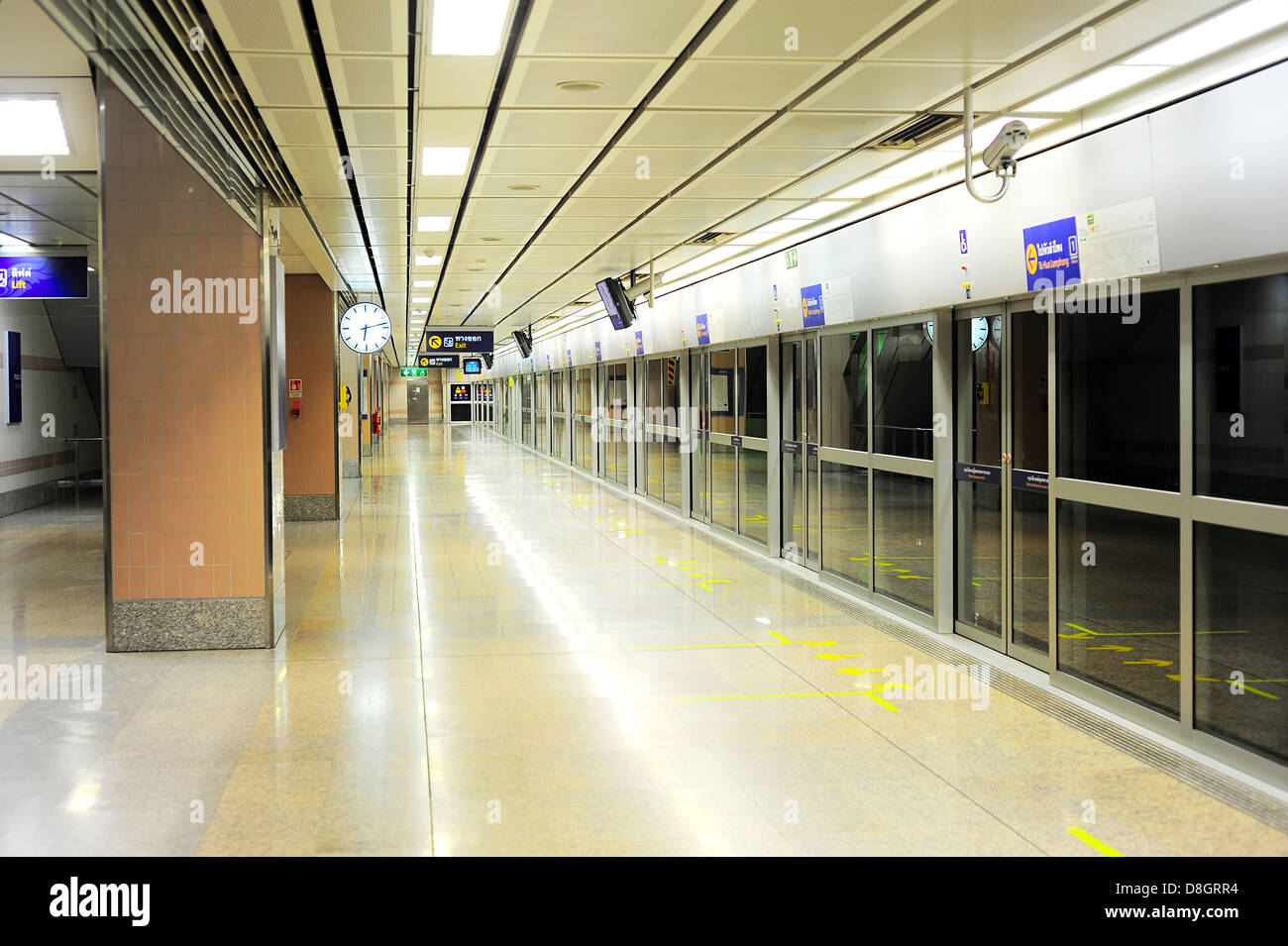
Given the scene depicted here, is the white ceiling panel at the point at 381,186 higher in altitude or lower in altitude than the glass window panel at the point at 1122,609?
higher

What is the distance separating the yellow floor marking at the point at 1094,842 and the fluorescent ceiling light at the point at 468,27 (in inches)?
144

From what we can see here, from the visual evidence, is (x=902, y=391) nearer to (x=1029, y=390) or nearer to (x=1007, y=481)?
(x=1029, y=390)

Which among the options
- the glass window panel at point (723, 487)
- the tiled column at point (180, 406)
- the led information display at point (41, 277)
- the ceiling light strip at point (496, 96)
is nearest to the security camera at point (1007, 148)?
the ceiling light strip at point (496, 96)

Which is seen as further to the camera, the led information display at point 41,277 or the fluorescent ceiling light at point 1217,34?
the led information display at point 41,277

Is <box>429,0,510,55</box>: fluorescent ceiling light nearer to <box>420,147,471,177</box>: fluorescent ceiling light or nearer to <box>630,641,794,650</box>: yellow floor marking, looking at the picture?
<box>420,147,471,177</box>: fluorescent ceiling light

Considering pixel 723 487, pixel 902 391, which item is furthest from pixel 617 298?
pixel 902 391

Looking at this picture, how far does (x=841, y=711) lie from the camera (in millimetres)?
5207

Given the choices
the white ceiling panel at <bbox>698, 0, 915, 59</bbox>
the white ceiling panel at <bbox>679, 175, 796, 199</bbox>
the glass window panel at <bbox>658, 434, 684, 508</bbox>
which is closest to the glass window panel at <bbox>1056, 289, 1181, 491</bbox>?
the white ceiling panel at <bbox>698, 0, 915, 59</bbox>

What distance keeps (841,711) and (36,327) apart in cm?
1424

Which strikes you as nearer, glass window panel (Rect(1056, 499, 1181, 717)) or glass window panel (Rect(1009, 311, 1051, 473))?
glass window panel (Rect(1056, 499, 1181, 717))

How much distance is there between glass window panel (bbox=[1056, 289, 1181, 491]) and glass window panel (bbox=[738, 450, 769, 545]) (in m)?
3.69

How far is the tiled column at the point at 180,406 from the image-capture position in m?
6.41

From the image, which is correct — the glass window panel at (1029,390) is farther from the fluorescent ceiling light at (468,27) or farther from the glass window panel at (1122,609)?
the fluorescent ceiling light at (468,27)

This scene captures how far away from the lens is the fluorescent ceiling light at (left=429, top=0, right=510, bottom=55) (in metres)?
4.13
